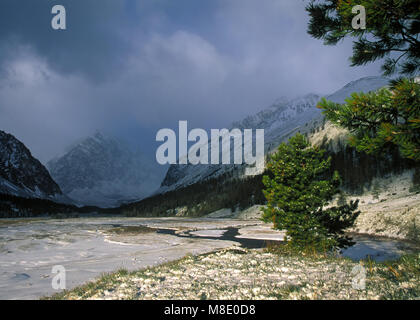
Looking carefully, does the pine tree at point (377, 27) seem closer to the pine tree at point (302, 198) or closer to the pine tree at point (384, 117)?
the pine tree at point (384, 117)

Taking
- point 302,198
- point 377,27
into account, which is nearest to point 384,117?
point 377,27

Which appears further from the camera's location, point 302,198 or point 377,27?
point 302,198

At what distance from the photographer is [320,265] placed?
961cm

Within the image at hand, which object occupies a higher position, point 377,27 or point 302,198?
point 377,27

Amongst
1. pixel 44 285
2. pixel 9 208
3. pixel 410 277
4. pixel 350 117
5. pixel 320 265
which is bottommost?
pixel 9 208

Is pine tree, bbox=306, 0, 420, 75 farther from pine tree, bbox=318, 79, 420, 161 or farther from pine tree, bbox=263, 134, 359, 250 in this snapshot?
pine tree, bbox=263, 134, 359, 250

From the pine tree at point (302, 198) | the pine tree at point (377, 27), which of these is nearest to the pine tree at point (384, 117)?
the pine tree at point (377, 27)

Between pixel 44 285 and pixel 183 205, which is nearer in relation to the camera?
pixel 44 285

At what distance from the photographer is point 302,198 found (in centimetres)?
1572

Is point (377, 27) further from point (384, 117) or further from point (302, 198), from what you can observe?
point (302, 198)

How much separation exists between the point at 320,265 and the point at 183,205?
172795 mm
